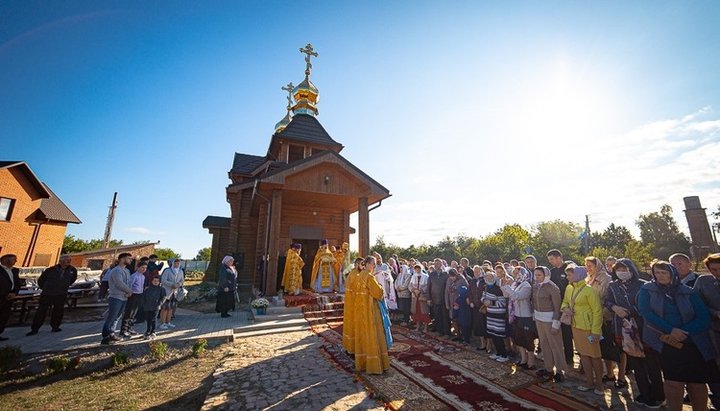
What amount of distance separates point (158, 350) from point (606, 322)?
29.0 feet

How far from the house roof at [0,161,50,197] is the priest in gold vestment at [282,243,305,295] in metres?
21.2

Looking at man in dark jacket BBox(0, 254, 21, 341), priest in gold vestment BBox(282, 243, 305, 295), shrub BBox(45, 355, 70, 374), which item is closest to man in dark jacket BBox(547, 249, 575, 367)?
priest in gold vestment BBox(282, 243, 305, 295)

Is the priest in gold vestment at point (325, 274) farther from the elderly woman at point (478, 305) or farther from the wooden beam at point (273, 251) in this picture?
the elderly woman at point (478, 305)

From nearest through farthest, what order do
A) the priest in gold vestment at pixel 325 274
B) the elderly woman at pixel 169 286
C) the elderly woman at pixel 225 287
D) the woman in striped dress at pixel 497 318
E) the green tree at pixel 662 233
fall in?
the woman in striped dress at pixel 497 318
the elderly woman at pixel 169 286
the elderly woman at pixel 225 287
the priest in gold vestment at pixel 325 274
the green tree at pixel 662 233

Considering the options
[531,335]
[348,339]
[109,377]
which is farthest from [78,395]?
[531,335]

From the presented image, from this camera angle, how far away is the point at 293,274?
10828 millimetres

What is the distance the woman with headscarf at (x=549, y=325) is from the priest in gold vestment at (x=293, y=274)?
8.15 m

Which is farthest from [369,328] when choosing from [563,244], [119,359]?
[563,244]

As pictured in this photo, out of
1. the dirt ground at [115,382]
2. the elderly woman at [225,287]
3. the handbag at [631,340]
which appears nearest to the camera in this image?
the handbag at [631,340]

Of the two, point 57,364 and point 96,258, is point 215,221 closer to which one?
point 57,364

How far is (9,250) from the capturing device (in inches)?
671

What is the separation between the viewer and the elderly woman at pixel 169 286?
7.98 metres

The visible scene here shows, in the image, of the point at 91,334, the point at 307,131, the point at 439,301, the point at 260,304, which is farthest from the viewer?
the point at 307,131

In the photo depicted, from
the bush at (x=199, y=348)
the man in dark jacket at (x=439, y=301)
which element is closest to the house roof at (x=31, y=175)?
the bush at (x=199, y=348)
